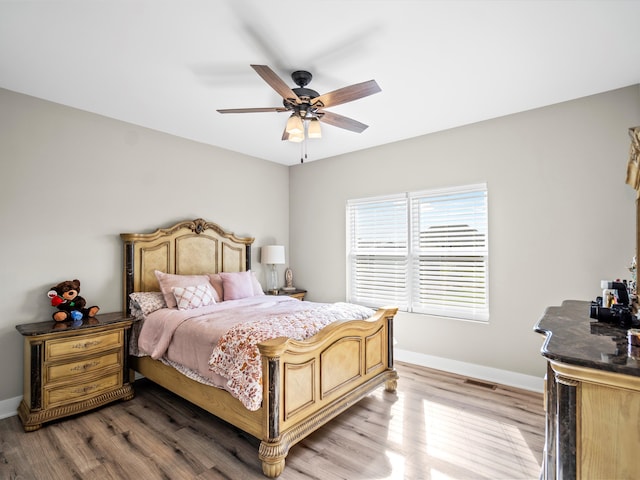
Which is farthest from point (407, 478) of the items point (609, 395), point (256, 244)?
point (256, 244)

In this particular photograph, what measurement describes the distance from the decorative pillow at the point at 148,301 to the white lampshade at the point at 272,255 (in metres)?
1.61

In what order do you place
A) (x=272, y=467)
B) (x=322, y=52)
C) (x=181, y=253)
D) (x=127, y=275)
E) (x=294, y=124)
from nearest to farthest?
(x=272, y=467) < (x=322, y=52) < (x=294, y=124) < (x=127, y=275) < (x=181, y=253)

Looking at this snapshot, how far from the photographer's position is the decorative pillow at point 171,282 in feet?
11.3

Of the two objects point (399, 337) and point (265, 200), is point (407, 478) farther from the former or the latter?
point (265, 200)

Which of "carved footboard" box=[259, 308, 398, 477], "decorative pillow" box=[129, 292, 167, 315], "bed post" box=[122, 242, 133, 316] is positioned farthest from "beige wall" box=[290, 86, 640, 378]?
"bed post" box=[122, 242, 133, 316]

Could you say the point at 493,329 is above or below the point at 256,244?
below

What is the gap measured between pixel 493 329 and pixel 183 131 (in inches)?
163

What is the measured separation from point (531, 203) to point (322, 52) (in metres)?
2.51

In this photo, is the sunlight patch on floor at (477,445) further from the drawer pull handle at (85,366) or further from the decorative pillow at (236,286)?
the drawer pull handle at (85,366)

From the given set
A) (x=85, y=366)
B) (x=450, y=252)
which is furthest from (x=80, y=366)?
(x=450, y=252)

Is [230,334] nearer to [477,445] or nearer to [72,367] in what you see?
[72,367]

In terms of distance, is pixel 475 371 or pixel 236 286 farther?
pixel 236 286

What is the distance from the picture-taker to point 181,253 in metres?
4.01

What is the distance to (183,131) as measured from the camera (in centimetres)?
393
